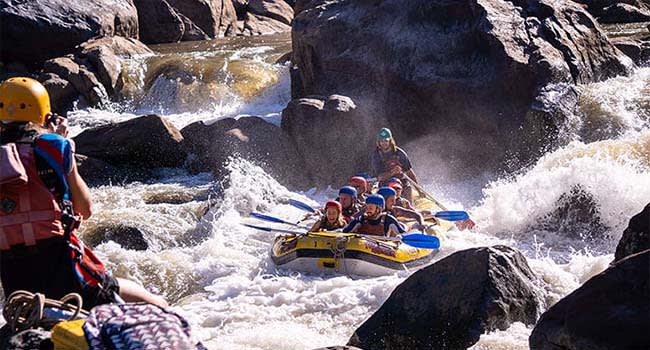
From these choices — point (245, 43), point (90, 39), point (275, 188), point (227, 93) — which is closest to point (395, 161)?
point (275, 188)

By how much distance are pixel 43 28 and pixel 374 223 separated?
12619 millimetres

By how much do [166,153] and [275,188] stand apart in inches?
84.7

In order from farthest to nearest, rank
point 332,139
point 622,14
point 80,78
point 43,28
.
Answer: point 622,14 < point 43,28 < point 80,78 < point 332,139

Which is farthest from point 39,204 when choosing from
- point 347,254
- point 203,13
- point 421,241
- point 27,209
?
point 203,13

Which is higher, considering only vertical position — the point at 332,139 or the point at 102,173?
the point at 332,139

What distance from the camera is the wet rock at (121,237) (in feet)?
31.1

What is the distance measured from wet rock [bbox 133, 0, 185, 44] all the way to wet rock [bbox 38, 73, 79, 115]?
20.2 ft

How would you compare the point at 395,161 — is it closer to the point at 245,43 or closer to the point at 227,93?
the point at 227,93

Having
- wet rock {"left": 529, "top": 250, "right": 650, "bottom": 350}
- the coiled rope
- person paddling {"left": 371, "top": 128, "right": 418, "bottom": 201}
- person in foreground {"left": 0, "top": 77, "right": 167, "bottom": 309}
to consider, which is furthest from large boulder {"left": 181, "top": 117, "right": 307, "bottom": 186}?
the coiled rope

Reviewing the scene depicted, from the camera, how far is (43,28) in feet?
61.2

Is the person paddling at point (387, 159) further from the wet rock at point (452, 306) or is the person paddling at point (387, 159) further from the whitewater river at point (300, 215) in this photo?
the wet rock at point (452, 306)

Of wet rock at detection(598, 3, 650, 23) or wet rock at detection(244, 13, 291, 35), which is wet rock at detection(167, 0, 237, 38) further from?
wet rock at detection(598, 3, 650, 23)

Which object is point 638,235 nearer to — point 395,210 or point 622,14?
point 395,210

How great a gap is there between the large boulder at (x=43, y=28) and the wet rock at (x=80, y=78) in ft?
6.60
